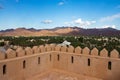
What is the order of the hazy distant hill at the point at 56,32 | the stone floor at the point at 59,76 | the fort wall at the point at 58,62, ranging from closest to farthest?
the fort wall at the point at 58,62
the stone floor at the point at 59,76
the hazy distant hill at the point at 56,32

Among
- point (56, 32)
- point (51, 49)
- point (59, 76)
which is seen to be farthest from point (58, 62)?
point (56, 32)

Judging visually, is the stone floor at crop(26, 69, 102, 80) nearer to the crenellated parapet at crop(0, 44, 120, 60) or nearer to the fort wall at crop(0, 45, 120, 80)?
the fort wall at crop(0, 45, 120, 80)

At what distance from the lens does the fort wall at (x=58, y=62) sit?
7.43m

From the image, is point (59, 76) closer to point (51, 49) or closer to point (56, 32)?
point (51, 49)

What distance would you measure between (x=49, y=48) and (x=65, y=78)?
243 cm

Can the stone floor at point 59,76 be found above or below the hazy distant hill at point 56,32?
below

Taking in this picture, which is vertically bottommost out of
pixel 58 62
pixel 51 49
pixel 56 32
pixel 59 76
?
pixel 59 76

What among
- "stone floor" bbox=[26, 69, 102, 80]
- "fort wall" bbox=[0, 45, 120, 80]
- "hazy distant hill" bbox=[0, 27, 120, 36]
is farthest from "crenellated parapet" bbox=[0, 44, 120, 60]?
"hazy distant hill" bbox=[0, 27, 120, 36]

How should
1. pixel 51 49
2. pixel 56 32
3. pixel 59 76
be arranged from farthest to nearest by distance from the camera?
pixel 56 32
pixel 51 49
pixel 59 76

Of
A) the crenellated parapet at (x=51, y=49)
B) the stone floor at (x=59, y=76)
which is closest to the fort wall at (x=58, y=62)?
the crenellated parapet at (x=51, y=49)

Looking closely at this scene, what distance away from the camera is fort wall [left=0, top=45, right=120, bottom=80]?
24.4 feet

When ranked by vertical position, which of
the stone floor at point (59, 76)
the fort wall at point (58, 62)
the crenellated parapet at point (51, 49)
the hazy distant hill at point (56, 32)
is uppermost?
the hazy distant hill at point (56, 32)

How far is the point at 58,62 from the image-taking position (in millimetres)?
10156

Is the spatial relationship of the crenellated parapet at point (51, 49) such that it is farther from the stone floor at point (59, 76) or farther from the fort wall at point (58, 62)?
the stone floor at point (59, 76)
